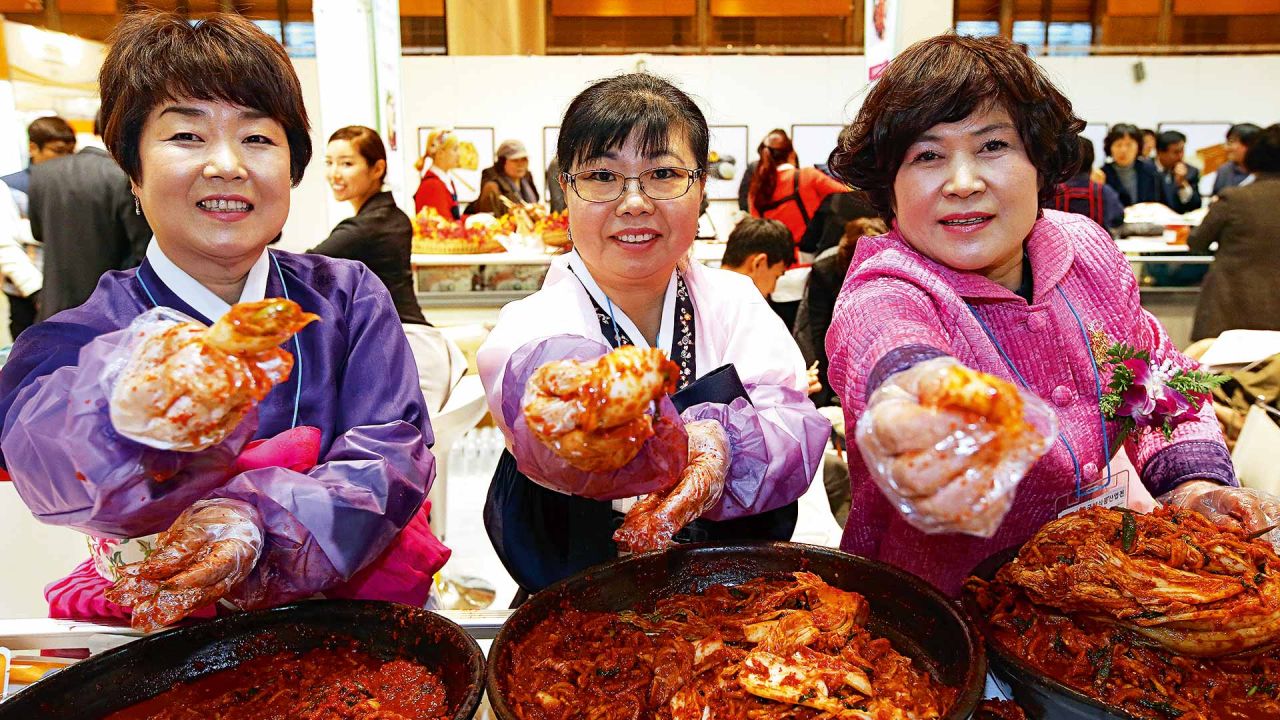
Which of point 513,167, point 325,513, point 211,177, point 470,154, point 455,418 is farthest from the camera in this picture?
point 470,154

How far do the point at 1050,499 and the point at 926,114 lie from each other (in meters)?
0.67

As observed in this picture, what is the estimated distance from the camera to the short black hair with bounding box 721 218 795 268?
13.2 ft

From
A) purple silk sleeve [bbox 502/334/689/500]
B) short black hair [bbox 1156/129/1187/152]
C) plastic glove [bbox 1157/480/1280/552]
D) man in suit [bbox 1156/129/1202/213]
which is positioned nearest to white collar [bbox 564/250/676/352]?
purple silk sleeve [bbox 502/334/689/500]

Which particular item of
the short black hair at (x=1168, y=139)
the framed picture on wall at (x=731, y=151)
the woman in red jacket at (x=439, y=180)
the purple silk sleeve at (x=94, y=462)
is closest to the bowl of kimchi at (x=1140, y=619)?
the purple silk sleeve at (x=94, y=462)

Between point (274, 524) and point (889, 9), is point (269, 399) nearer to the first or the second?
point (274, 524)

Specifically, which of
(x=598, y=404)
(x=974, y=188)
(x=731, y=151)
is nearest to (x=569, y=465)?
(x=598, y=404)

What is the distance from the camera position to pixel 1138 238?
261 inches

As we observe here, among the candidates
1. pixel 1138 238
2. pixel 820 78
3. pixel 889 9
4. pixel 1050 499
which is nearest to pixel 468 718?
pixel 1050 499

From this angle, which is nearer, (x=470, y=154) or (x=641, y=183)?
(x=641, y=183)

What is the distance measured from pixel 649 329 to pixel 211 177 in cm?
81

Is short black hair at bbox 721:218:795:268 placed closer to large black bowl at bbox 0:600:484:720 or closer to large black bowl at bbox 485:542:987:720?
large black bowl at bbox 485:542:987:720

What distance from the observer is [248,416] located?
1079 millimetres

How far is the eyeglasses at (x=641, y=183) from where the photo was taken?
1565 millimetres

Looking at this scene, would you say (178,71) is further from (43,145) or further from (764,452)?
(43,145)
